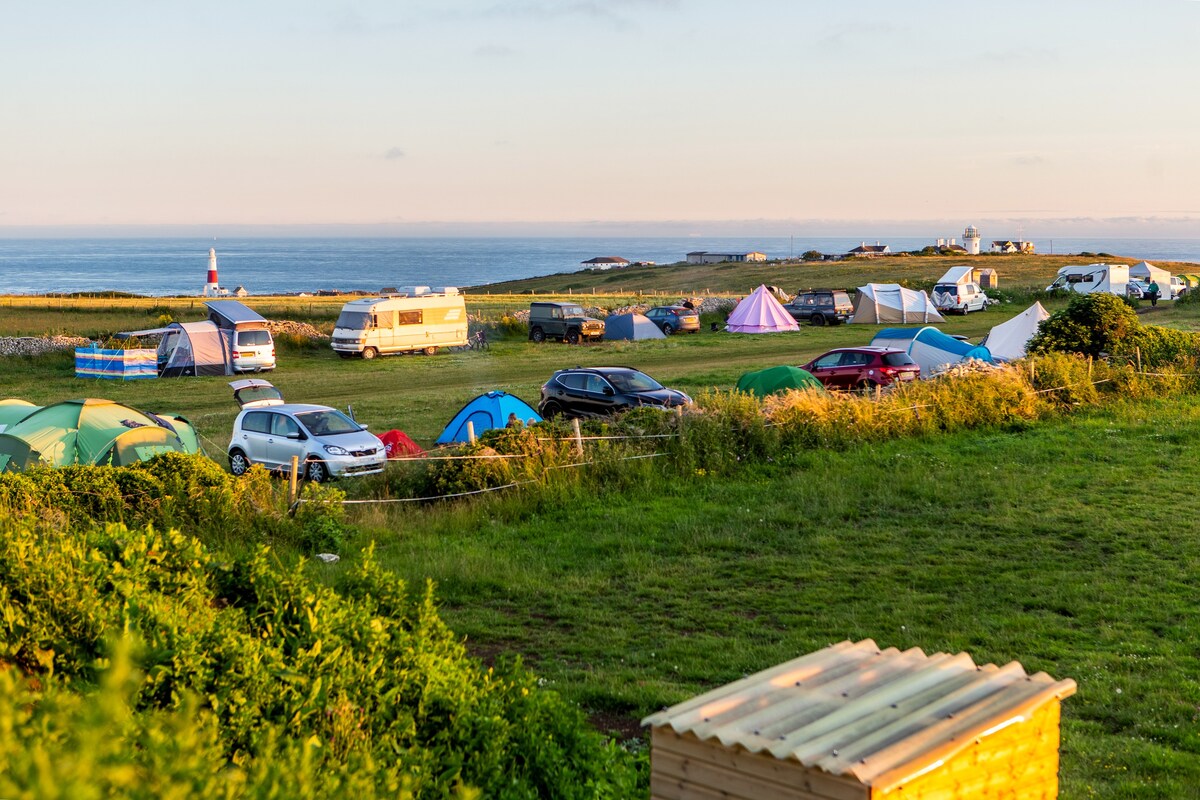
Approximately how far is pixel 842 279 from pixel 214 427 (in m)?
55.3

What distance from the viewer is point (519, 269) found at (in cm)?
19925

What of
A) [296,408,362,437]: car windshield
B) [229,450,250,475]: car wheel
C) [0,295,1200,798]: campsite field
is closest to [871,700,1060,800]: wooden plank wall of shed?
[0,295,1200,798]: campsite field

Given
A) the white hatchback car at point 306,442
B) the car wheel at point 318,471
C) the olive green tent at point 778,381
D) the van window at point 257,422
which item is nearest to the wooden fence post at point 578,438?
the white hatchback car at point 306,442

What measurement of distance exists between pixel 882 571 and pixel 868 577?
0.25 meters

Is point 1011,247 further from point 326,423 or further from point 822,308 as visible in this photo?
point 326,423

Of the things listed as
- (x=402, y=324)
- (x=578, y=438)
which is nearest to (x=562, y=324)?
(x=402, y=324)

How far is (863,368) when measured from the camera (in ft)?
79.8

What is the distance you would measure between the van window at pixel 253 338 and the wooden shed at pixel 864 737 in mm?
30739

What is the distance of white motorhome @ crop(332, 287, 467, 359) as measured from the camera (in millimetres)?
36469

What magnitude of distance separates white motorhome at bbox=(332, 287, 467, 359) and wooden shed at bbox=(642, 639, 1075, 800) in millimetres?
33031

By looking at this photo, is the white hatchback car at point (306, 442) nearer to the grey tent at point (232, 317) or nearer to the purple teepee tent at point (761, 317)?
the grey tent at point (232, 317)

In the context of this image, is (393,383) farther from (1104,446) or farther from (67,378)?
(1104,446)

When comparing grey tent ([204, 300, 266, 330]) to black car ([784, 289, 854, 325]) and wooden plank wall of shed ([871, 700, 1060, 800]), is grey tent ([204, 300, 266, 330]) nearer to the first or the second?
black car ([784, 289, 854, 325])

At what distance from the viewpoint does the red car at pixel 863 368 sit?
951 inches
